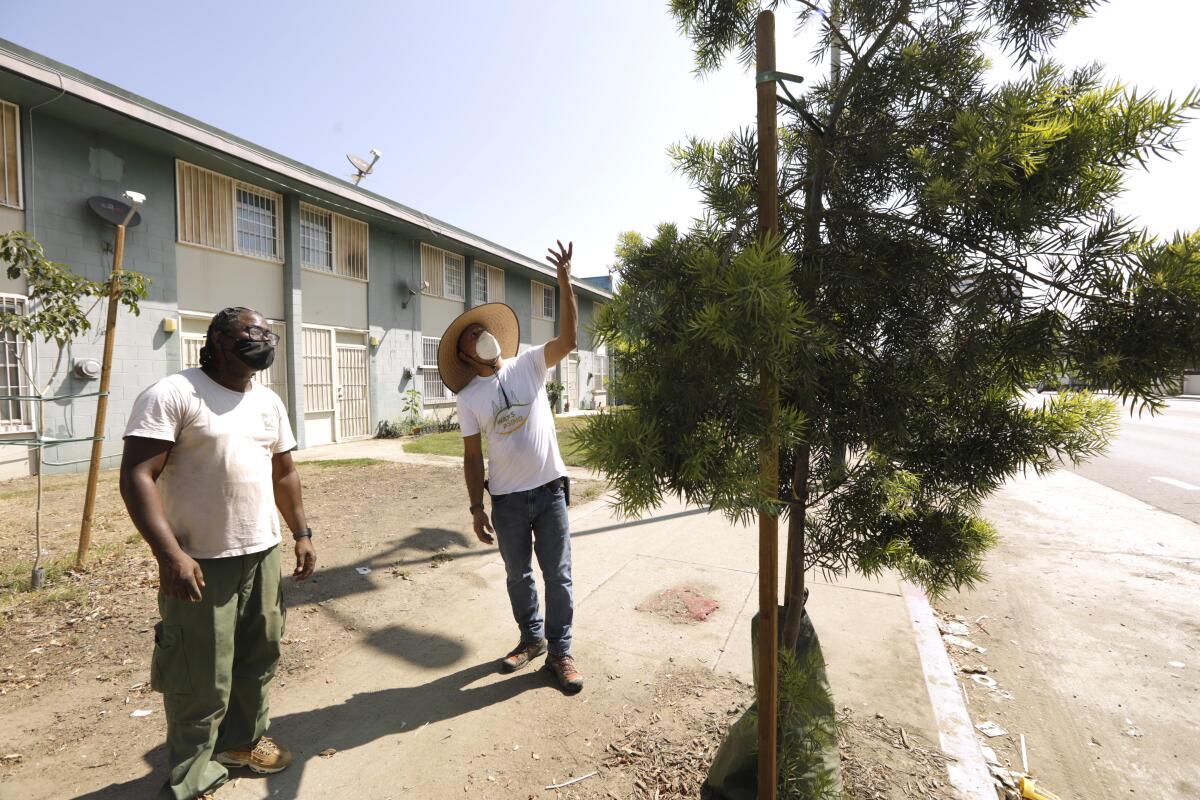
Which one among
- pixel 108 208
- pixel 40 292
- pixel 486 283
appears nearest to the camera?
pixel 40 292

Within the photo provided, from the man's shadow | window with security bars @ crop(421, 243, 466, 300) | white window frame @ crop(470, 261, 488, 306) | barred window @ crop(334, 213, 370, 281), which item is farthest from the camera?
white window frame @ crop(470, 261, 488, 306)

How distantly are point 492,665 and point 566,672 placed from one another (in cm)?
52

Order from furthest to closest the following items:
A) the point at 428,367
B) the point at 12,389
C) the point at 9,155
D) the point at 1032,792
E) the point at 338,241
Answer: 1. the point at 428,367
2. the point at 338,241
3. the point at 12,389
4. the point at 9,155
5. the point at 1032,792

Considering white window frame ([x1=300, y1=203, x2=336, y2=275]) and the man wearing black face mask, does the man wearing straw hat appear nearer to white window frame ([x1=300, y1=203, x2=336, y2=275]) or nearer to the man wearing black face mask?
the man wearing black face mask

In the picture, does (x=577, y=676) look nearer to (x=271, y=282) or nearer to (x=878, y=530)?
(x=878, y=530)

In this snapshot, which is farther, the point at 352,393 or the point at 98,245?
the point at 352,393

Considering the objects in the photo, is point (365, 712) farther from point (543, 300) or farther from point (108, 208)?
point (543, 300)

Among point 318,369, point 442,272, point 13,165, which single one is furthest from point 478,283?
point 13,165

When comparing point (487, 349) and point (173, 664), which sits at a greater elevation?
point (487, 349)

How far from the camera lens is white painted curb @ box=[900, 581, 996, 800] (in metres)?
2.34

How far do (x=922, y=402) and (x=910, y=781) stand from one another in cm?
174

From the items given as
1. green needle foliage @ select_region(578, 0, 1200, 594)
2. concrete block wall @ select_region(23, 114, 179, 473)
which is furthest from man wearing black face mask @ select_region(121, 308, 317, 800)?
concrete block wall @ select_region(23, 114, 179, 473)

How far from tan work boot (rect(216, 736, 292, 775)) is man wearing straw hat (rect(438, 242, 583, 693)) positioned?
1.14m

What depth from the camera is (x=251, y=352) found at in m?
2.29
